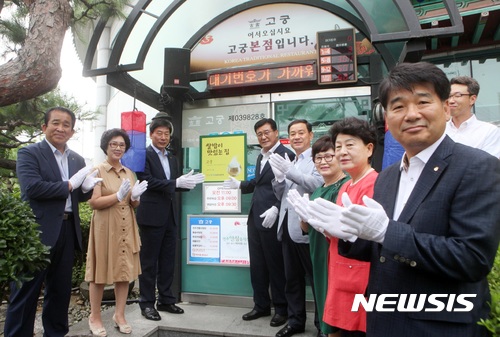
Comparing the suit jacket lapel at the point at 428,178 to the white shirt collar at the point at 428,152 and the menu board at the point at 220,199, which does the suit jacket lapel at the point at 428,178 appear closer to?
the white shirt collar at the point at 428,152

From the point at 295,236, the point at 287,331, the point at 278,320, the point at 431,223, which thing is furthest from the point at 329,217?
the point at 278,320

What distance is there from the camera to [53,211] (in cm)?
275

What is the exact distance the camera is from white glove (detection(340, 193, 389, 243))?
1.14m

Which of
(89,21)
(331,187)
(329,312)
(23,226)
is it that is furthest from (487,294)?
(89,21)

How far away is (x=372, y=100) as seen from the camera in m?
3.82

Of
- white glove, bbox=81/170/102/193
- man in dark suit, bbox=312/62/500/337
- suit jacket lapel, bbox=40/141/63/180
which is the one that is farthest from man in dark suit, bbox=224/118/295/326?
man in dark suit, bbox=312/62/500/337

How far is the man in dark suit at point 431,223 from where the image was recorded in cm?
108

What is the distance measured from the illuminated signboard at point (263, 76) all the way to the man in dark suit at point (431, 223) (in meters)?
2.65

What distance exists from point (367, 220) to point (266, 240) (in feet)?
7.97

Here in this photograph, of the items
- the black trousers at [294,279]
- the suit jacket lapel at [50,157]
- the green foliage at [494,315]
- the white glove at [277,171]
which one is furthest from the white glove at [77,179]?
the green foliage at [494,315]

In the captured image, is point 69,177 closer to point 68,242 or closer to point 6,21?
point 68,242

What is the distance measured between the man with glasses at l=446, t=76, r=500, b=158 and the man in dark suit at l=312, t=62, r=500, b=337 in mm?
1613

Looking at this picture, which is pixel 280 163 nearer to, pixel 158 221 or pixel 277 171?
pixel 277 171

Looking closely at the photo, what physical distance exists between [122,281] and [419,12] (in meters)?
4.28
